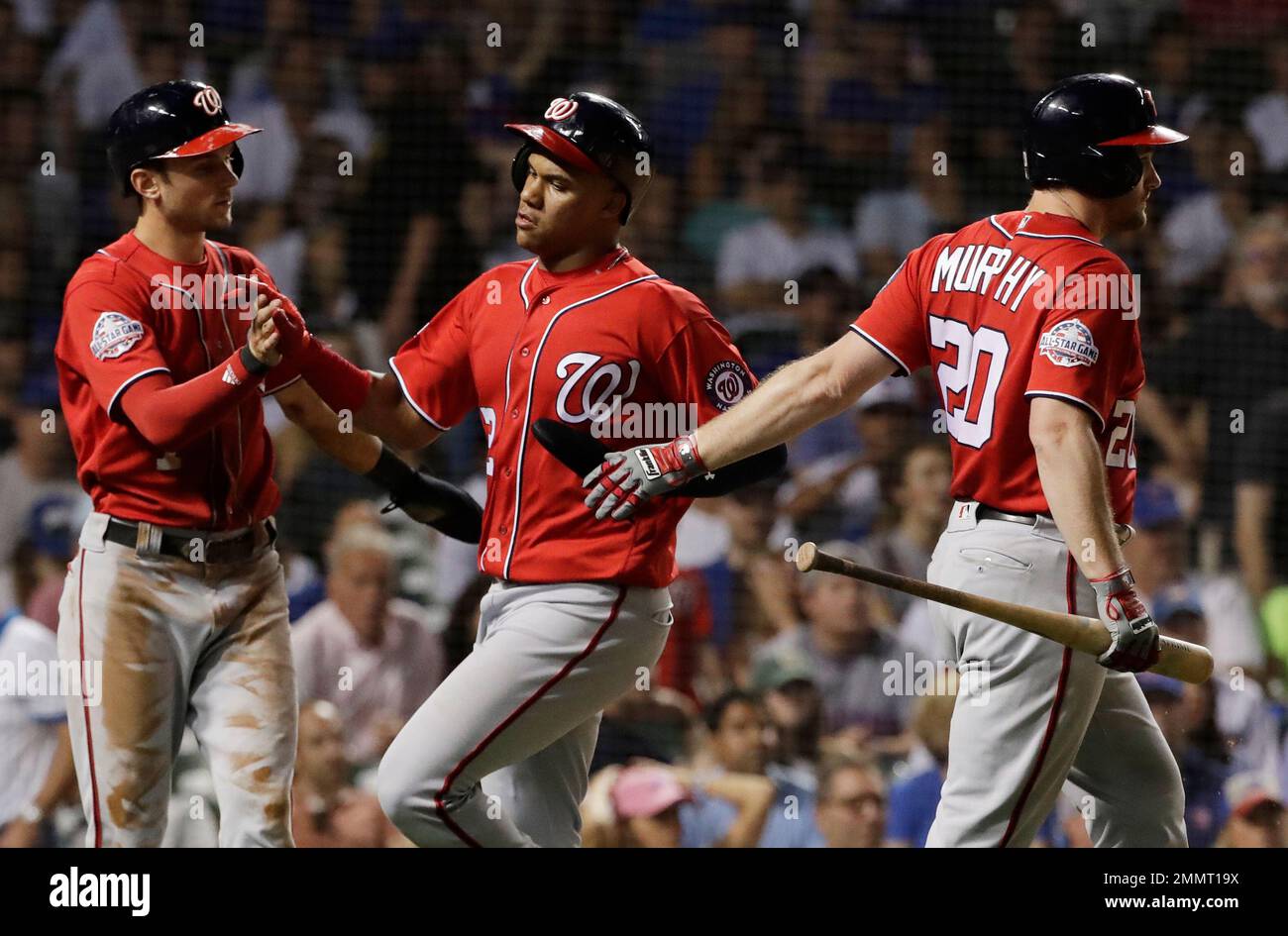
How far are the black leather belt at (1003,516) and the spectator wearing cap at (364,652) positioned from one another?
110 inches

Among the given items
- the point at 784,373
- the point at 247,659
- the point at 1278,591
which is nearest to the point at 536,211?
the point at 784,373

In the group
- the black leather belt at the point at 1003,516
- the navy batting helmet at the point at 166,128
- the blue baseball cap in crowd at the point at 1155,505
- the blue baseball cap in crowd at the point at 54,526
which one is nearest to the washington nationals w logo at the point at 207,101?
the navy batting helmet at the point at 166,128

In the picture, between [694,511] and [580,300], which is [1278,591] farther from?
[580,300]

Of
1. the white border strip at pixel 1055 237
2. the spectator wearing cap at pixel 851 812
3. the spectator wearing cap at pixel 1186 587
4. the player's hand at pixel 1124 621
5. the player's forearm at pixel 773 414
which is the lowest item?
the spectator wearing cap at pixel 851 812

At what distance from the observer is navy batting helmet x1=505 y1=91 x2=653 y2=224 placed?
362 centimetres

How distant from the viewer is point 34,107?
7.41m

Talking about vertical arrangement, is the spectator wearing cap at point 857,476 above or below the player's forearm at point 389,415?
below

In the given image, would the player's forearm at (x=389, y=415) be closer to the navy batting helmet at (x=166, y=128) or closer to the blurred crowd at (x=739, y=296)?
the navy batting helmet at (x=166, y=128)

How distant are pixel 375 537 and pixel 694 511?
1194 millimetres

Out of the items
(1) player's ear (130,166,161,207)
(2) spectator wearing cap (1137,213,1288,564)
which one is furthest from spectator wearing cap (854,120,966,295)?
(1) player's ear (130,166,161,207)

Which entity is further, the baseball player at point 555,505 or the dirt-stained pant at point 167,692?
the dirt-stained pant at point 167,692

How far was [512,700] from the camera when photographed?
3408 millimetres

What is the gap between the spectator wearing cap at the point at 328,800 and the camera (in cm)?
523

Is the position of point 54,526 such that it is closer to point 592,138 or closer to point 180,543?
point 180,543
